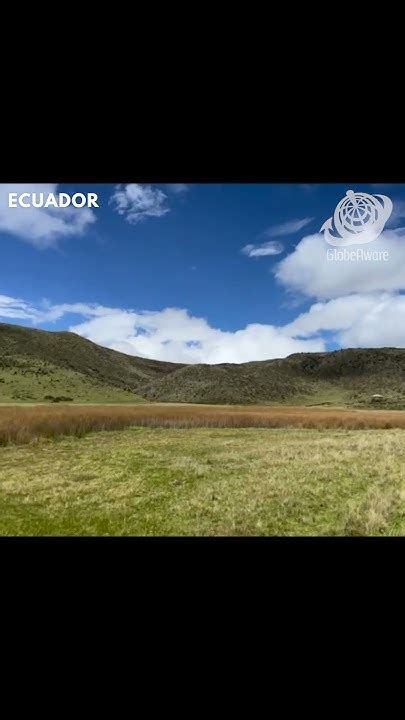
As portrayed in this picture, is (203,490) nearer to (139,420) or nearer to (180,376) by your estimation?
(139,420)

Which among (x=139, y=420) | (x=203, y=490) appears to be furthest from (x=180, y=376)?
(x=203, y=490)

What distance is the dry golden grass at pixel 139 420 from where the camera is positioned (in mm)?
9573

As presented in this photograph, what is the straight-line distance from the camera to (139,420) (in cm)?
1298

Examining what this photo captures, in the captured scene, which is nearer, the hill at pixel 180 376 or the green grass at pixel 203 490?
the green grass at pixel 203 490

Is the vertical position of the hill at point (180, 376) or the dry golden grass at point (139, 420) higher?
the hill at point (180, 376)

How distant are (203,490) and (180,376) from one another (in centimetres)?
2328

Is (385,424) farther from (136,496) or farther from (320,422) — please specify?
(136,496)

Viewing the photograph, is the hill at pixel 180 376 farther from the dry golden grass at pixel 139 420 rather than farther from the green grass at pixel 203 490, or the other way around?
the green grass at pixel 203 490

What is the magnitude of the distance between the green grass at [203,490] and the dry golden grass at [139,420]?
1.12m

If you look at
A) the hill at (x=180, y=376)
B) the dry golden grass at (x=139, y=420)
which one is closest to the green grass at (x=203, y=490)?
the dry golden grass at (x=139, y=420)

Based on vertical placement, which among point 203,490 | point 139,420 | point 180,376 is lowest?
point 203,490
